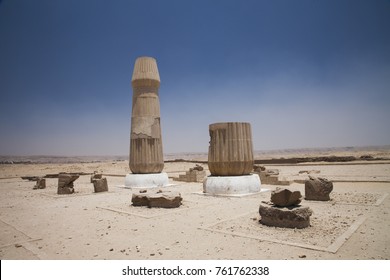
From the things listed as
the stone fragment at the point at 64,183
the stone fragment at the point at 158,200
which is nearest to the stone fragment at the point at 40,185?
the stone fragment at the point at 64,183

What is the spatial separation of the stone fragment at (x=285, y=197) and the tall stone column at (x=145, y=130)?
8789 millimetres

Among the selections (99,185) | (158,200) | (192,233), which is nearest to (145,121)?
(99,185)

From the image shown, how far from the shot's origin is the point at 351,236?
17.1 ft

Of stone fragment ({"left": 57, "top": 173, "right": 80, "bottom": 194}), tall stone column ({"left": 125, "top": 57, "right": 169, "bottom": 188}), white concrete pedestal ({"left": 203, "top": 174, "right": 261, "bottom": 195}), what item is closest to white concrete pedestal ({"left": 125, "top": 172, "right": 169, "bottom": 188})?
tall stone column ({"left": 125, "top": 57, "right": 169, "bottom": 188})

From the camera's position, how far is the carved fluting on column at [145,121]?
14.5 meters

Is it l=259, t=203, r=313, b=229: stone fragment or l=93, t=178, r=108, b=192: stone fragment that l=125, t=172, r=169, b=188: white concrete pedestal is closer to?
l=93, t=178, r=108, b=192: stone fragment

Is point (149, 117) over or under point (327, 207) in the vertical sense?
over

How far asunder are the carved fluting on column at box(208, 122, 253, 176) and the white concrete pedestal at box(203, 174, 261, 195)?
0.36 metres

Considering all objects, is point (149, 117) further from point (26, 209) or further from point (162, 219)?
point (162, 219)

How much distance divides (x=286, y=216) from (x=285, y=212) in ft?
0.28

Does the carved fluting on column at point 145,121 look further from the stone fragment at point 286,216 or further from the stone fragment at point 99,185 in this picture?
the stone fragment at point 286,216

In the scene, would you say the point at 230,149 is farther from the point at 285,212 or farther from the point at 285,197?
the point at 285,212

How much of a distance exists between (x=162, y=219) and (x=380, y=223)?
4740 millimetres
